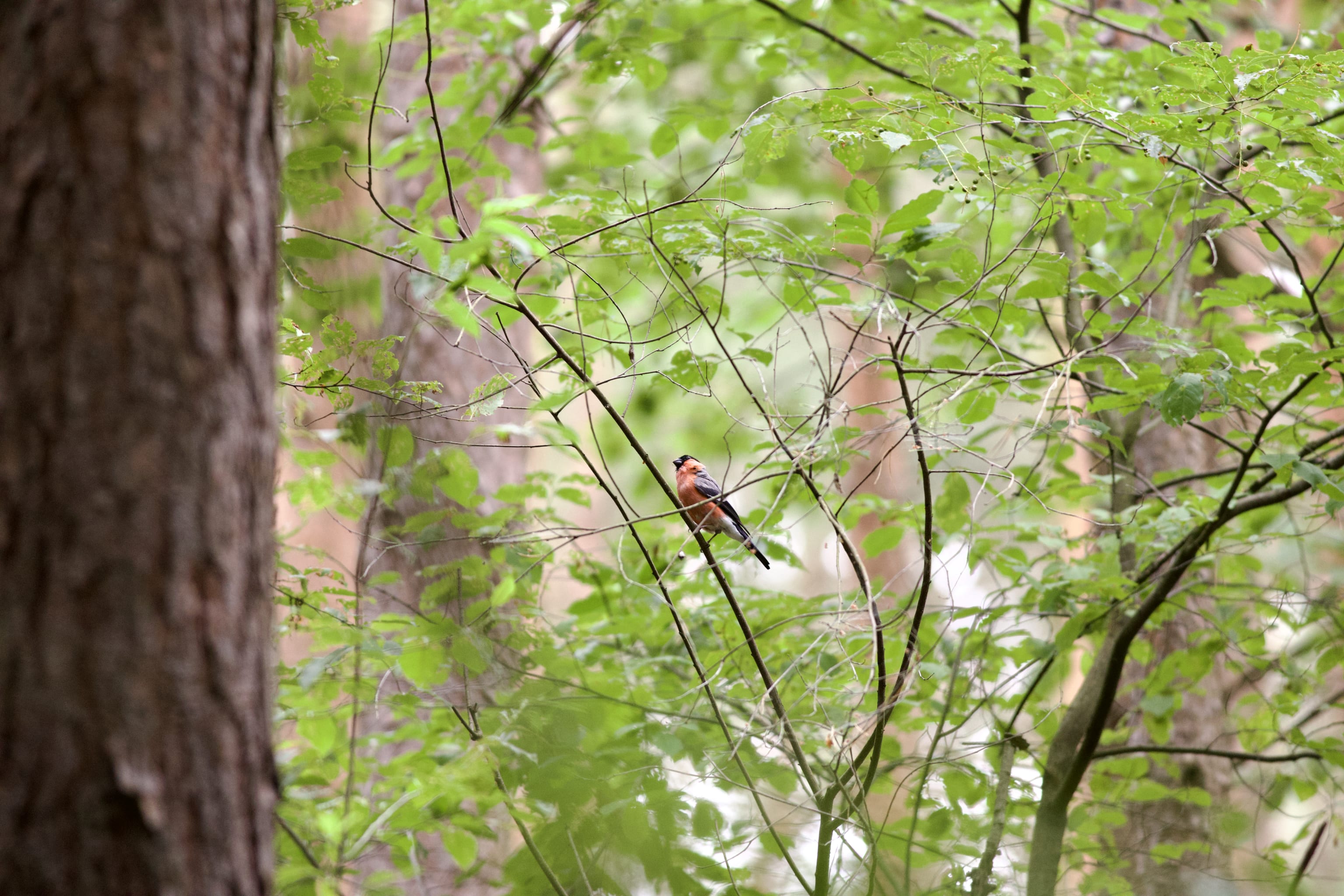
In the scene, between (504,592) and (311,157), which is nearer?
(311,157)

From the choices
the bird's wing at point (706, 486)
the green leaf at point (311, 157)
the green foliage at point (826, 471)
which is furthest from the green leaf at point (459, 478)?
the bird's wing at point (706, 486)

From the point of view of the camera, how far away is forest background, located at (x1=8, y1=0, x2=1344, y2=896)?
8.11ft

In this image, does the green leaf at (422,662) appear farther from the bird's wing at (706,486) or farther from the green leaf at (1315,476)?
the green leaf at (1315,476)

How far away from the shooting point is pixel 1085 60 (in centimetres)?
429

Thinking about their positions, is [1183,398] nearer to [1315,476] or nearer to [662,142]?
[1315,476]

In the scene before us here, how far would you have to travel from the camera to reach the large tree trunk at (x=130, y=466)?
104 cm

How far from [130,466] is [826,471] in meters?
2.62

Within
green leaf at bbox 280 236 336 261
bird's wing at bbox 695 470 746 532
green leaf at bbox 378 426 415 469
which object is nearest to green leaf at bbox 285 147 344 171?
green leaf at bbox 280 236 336 261

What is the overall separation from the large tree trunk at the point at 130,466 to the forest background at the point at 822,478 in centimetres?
5

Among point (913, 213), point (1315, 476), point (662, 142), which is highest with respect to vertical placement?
point (662, 142)

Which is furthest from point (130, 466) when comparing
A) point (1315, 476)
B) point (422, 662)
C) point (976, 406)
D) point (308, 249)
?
point (1315, 476)

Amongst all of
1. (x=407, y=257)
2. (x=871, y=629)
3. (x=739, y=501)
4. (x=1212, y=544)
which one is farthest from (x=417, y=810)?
(x=739, y=501)

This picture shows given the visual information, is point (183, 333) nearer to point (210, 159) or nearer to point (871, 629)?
point (210, 159)

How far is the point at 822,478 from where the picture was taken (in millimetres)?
4180
